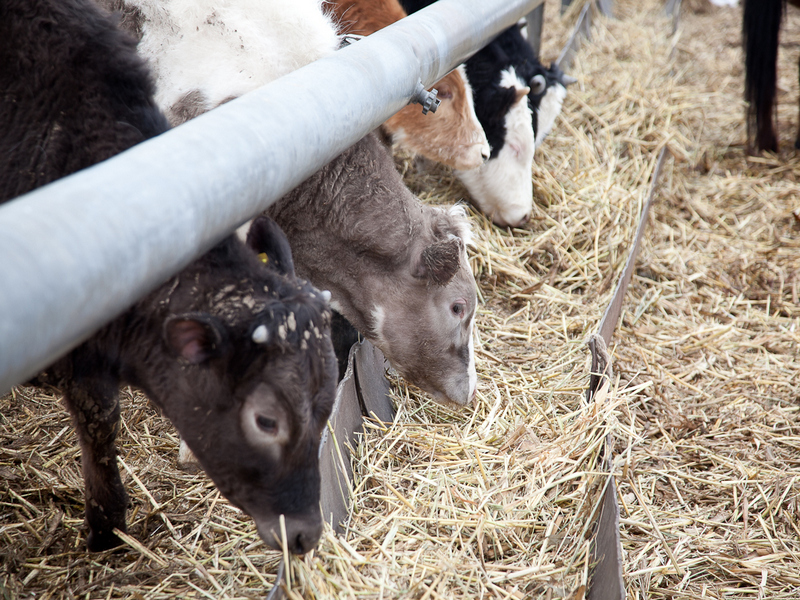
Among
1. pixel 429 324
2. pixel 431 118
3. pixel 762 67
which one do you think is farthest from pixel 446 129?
pixel 762 67

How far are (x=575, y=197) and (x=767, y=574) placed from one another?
132 inches

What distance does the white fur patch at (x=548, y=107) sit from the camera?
547 cm

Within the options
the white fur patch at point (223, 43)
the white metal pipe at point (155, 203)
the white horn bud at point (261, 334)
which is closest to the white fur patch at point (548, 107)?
the white fur patch at point (223, 43)

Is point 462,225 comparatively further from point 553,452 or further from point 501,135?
point 501,135

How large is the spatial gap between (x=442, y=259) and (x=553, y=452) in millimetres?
1004

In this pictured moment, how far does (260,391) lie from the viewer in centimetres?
190

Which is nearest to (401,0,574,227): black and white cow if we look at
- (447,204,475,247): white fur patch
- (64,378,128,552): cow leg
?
(447,204,475,247): white fur patch

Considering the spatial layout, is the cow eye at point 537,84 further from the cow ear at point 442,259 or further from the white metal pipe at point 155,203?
the white metal pipe at point 155,203

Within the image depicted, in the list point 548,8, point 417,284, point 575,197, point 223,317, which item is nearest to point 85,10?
point 223,317

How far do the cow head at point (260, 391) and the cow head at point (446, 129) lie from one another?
2153mm

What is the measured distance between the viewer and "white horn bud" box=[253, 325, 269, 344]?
1.82 meters

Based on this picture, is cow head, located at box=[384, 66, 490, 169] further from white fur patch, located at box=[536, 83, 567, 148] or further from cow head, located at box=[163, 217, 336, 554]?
cow head, located at box=[163, 217, 336, 554]

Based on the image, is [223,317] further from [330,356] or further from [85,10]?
[85,10]

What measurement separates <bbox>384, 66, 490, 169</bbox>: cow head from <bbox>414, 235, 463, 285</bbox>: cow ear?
1024 millimetres
